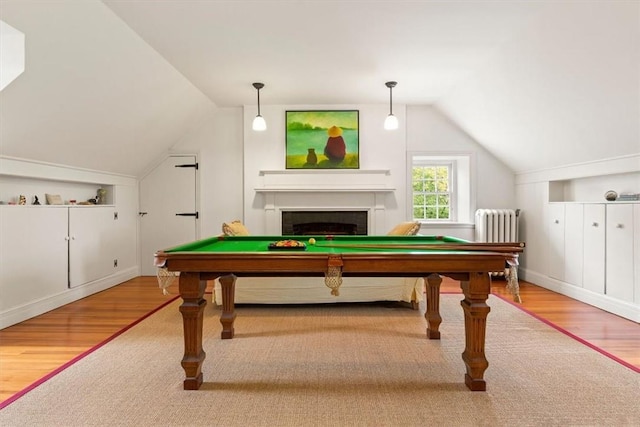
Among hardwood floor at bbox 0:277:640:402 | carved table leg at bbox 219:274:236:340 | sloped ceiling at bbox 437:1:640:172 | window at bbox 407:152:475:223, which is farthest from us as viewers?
window at bbox 407:152:475:223

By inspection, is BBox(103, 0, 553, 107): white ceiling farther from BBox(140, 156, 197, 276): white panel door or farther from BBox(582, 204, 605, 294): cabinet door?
BBox(582, 204, 605, 294): cabinet door

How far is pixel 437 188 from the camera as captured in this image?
19.7ft

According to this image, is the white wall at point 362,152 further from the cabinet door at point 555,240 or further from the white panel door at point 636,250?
the white panel door at point 636,250

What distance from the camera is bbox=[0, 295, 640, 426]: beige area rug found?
187 cm

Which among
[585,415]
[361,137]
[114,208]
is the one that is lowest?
[585,415]

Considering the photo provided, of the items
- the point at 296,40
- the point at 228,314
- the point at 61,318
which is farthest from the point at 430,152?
the point at 61,318

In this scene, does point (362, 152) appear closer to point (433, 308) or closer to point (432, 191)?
point (432, 191)

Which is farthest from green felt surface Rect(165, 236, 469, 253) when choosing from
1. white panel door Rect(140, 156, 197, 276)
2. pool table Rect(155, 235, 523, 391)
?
white panel door Rect(140, 156, 197, 276)

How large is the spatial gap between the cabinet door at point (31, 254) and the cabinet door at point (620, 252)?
594 centimetres

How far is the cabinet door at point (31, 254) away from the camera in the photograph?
3.31m

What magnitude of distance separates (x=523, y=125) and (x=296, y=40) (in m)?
2.98

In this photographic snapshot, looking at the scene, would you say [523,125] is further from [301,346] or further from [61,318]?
[61,318]

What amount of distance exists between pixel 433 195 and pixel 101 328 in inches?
195

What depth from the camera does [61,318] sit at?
140 inches
